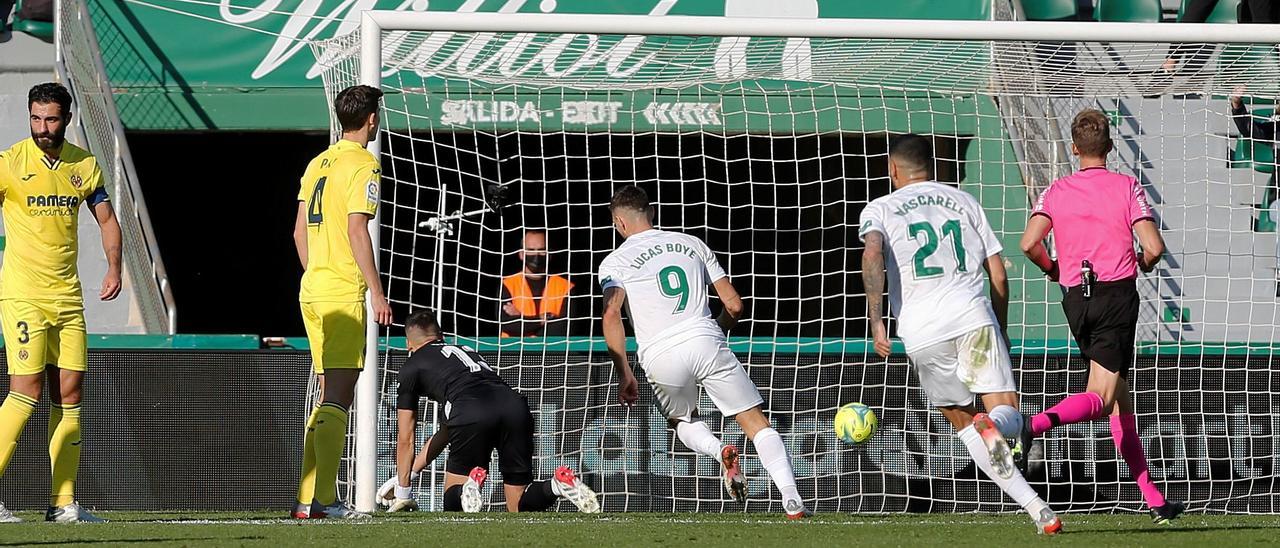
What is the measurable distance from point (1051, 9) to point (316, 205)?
314 inches

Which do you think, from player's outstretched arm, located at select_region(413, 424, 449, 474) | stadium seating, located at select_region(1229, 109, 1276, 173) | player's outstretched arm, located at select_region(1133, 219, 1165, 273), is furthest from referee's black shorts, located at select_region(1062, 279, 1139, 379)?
stadium seating, located at select_region(1229, 109, 1276, 173)

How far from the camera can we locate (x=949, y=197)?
19.4 ft

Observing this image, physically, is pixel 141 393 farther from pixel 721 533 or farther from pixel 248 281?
pixel 248 281

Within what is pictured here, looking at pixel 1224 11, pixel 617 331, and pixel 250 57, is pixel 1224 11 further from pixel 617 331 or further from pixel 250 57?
pixel 250 57

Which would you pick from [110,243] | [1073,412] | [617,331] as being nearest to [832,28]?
[617,331]

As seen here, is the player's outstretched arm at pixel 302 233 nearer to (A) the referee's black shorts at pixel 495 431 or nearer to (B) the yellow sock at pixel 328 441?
(B) the yellow sock at pixel 328 441

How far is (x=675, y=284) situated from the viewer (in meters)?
6.93

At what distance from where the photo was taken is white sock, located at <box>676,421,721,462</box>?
22.4ft

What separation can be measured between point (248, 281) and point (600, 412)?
947 centimetres

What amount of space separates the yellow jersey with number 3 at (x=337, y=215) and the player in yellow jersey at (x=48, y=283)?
882mm

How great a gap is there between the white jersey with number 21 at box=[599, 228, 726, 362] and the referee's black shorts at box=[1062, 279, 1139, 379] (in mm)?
1716

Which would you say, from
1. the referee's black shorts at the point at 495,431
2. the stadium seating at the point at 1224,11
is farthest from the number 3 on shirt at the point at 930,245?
the stadium seating at the point at 1224,11

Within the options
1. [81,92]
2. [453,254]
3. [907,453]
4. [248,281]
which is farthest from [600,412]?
[248,281]

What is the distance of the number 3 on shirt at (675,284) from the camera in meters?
6.93
